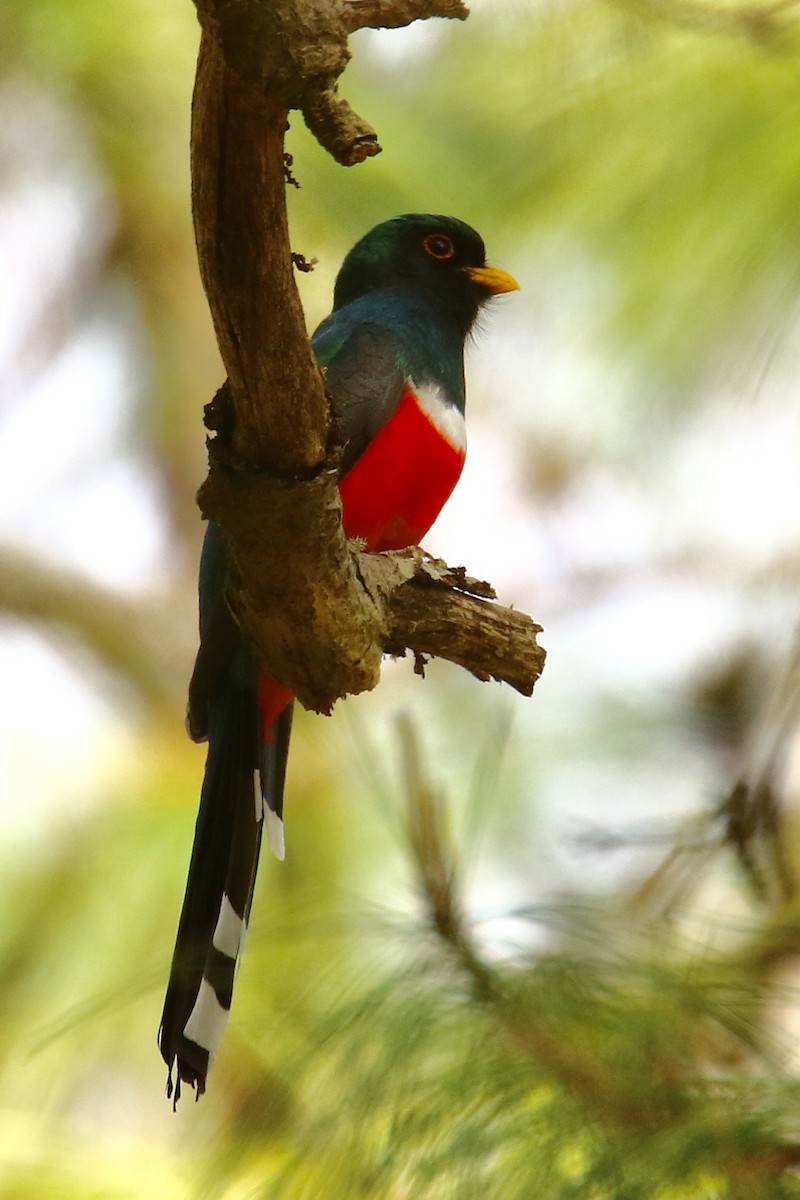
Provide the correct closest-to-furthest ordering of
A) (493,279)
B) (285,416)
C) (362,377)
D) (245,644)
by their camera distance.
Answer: (285,416) < (245,644) < (362,377) < (493,279)

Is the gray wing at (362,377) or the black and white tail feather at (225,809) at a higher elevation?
the gray wing at (362,377)

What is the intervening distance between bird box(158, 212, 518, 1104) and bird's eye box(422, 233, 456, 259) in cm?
37

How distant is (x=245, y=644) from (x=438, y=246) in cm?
146

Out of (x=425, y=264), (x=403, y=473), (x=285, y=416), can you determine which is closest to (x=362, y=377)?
(x=403, y=473)

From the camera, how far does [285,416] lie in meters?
2.28

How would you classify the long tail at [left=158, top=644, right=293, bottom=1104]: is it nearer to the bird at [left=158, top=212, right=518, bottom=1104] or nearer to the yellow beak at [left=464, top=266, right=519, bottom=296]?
the bird at [left=158, top=212, right=518, bottom=1104]

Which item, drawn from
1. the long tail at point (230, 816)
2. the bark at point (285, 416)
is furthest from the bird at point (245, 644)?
the bark at point (285, 416)

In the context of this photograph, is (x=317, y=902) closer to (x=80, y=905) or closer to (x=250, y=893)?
(x=250, y=893)

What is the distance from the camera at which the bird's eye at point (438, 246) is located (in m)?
4.14

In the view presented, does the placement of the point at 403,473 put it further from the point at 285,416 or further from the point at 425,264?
the point at 285,416

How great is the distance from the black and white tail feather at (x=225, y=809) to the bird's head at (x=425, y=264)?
126 centimetres

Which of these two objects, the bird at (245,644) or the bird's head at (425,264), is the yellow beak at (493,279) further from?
the bird at (245,644)

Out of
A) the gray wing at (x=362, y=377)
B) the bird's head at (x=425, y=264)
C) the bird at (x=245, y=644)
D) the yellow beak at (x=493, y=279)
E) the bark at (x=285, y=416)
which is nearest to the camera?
the bark at (x=285, y=416)

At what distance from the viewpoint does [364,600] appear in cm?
268
